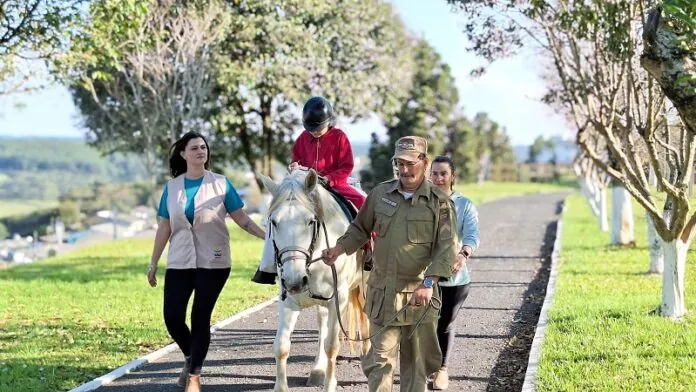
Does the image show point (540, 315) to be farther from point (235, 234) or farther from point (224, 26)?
point (235, 234)

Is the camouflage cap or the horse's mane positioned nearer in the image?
the camouflage cap

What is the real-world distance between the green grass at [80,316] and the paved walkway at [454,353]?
2.06 feet

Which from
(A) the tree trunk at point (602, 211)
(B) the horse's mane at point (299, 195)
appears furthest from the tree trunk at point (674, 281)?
(A) the tree trunk at point (602, 211)

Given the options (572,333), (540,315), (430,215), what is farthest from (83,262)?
(430,215)

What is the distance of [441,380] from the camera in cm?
741

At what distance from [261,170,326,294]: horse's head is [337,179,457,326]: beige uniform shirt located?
681mm

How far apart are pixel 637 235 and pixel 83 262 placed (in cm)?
1465

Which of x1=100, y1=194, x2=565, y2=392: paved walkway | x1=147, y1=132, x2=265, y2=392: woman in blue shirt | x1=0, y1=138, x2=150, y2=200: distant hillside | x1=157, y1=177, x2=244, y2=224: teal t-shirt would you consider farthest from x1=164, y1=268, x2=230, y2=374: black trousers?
x1=0, y1=138, x2=150, y2=200: distant hillside

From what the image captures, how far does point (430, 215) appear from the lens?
17.7 feet

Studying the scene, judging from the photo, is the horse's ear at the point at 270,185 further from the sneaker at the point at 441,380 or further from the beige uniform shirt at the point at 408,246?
the sneaker at the point at 441,380

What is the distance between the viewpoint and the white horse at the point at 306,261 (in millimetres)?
6051

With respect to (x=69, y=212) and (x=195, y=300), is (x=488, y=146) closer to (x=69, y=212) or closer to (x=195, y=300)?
(x=69, y=212)

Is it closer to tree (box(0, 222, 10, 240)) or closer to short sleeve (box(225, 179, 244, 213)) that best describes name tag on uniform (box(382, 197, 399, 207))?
short sleeve (box(225, 179, 244, 213))

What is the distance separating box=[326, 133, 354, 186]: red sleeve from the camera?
24.7 ft
